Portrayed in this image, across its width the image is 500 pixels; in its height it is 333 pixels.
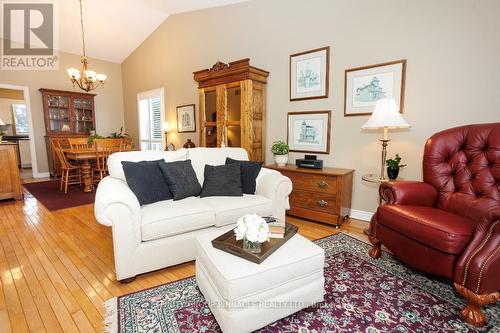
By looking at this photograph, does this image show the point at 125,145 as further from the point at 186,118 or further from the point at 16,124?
the point at 16,124

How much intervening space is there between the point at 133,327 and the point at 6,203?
3861 millimetres

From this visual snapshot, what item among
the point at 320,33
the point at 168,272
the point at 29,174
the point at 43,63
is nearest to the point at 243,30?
the point at 320,33

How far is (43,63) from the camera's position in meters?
5.62

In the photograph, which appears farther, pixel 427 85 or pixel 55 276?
pixel 427 85

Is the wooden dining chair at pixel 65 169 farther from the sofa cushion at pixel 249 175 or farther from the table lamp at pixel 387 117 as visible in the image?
the table lamp at pixel 387 117

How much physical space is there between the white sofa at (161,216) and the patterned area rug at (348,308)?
9.4 inches

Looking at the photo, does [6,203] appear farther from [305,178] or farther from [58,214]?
[305,178]

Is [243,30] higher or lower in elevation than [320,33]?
higher

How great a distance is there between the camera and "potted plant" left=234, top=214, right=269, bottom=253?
4.32 feet

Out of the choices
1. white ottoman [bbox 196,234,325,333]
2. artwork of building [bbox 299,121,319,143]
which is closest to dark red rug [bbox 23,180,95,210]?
white ottoman [bbox 196,234,325,333]

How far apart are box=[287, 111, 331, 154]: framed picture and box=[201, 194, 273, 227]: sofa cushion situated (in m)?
1.33

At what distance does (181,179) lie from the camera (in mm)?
2354

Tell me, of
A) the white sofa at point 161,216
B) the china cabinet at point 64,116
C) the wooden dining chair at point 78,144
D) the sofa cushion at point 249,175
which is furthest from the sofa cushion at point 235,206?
the china cabinet at point 64,116
